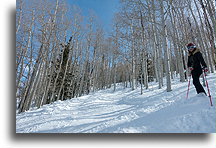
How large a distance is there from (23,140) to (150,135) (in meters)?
2.13

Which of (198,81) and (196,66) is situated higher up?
(196,66)

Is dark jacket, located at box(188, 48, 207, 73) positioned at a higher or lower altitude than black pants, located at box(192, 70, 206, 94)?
higher

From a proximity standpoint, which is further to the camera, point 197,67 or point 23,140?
point 197,67

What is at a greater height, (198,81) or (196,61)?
(196,61)

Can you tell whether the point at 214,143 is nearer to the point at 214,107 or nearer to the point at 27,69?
the point at 214,107

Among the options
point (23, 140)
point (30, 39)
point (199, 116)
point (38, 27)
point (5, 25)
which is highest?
point (38, 27)

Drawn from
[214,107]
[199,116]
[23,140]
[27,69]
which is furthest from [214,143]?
[27,69]

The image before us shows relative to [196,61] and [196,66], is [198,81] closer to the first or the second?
[196,66]

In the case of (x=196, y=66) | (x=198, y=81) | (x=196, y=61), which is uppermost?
(x=196, y=61)

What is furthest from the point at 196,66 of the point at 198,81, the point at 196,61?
the point at 198,81

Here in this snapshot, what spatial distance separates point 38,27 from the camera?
539 cm

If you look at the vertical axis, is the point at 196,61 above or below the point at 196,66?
above

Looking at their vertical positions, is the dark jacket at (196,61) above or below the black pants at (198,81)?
above
